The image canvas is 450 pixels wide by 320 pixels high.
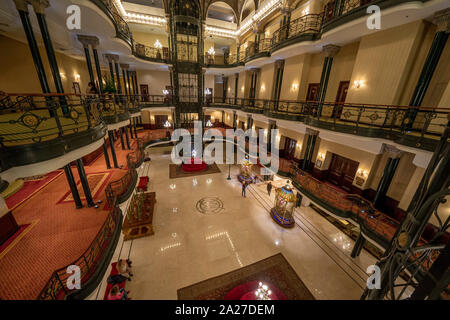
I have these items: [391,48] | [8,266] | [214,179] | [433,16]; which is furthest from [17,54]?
[433,16]

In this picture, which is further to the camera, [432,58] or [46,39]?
[432,58]

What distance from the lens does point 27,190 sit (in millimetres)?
7387

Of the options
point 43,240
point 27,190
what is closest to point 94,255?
point 43,240

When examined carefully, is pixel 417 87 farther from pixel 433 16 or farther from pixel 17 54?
pixel 17 54

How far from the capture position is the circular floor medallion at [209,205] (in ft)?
35.3

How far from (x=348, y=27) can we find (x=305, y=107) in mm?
4911

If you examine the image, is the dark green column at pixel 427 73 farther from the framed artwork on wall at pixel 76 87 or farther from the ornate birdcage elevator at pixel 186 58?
the framed artwork on wall at pixel 76 87

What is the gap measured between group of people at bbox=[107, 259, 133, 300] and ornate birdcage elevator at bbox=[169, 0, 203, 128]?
13.1 meters

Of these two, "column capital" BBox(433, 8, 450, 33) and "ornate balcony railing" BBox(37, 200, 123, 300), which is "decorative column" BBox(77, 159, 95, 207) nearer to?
"ornate balcony railing" BBox(37, 200, 123, 300)

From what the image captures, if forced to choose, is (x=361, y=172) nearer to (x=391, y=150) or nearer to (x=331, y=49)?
(x=391, y=150)

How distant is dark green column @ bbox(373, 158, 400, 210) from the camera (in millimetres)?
7258

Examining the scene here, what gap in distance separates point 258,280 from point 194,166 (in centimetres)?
1098

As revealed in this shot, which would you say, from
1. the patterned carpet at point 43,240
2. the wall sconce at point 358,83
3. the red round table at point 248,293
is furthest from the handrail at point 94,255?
the wall sconce at point 358,83
